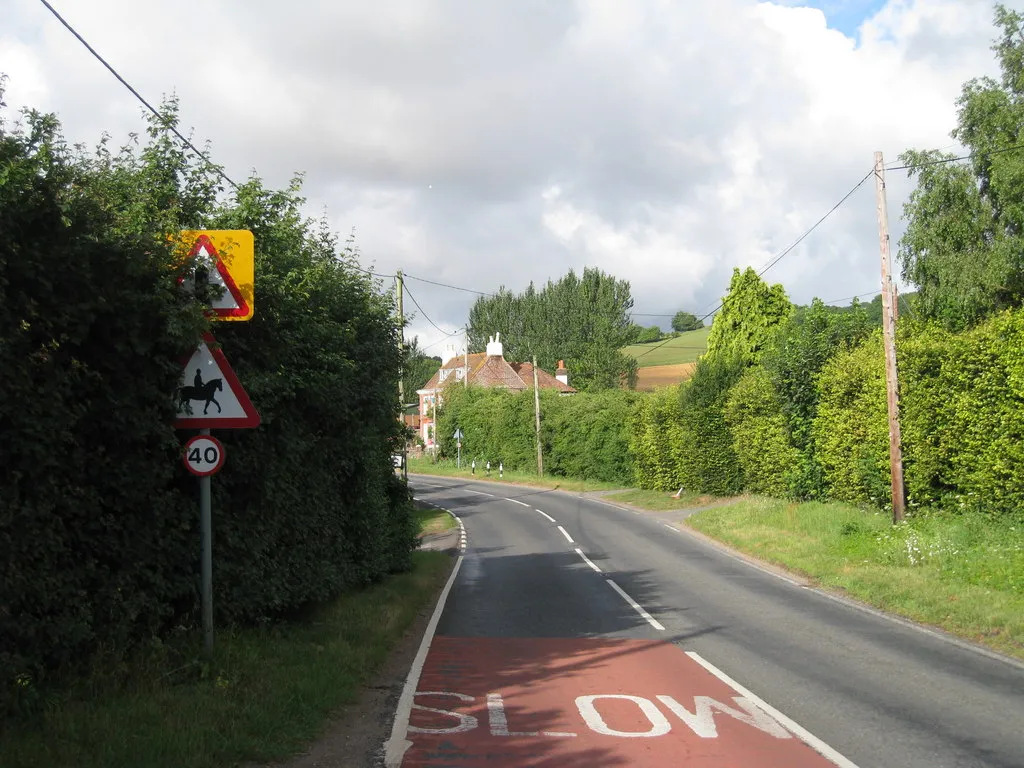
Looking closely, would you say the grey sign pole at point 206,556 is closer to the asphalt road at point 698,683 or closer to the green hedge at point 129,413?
the green hedge at point 129,413

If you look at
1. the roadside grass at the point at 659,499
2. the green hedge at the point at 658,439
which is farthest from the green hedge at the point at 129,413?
the green hedge at the point at 658,439

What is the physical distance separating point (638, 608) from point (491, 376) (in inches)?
2707

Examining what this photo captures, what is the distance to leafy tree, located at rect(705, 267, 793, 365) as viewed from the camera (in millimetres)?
43094

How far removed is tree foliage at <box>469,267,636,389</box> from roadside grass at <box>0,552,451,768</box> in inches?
2510

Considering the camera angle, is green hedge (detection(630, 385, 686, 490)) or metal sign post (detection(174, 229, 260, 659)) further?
green hedge (detection(630, 385, 686, 490))

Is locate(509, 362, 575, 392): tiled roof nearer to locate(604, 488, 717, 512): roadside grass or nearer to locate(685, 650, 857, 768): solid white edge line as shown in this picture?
locate(604, 488, 717, 512): roadside grass

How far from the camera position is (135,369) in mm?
6957

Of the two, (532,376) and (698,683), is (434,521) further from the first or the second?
(532,376)

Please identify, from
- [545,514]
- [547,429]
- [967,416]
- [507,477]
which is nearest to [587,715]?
[967,416]

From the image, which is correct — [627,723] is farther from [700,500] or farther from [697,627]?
[700,500]

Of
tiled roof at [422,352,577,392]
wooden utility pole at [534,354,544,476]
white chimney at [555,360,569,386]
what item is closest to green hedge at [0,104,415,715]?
wooden utility pole at [534,354,544,476]

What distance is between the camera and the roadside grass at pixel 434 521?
108ft

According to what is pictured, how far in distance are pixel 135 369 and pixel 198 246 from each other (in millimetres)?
1205

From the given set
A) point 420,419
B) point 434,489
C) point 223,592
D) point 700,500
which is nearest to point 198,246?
point 223,592
